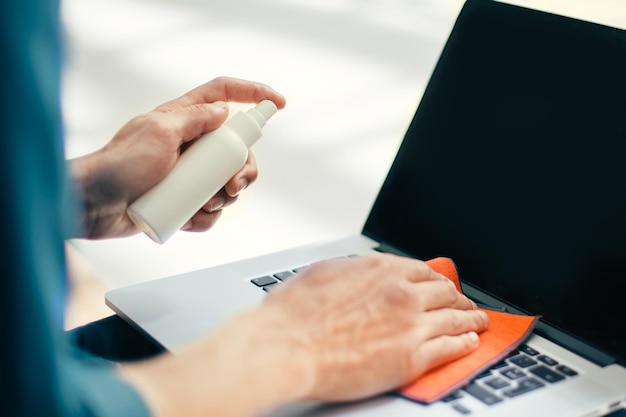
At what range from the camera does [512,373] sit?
60 centimetres

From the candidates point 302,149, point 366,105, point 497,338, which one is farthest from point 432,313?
point 366,105

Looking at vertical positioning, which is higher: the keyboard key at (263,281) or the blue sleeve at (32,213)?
the blue sleeve at (32,213)

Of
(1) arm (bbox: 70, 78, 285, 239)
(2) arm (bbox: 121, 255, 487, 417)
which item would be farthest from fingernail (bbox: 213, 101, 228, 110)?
(2) arm (bbox: 121, 255, 487, 417)

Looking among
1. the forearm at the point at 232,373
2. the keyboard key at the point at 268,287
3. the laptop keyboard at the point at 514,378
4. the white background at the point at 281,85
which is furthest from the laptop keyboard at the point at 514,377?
the white background at the point at 281,85

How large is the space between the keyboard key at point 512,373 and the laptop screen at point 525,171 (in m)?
0.09

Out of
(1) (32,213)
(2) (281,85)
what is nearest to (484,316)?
(1) (32,213)

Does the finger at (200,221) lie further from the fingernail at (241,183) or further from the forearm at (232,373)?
the forearm at (232,373)

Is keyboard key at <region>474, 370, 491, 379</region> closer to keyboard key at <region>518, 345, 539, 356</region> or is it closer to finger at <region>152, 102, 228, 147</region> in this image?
keyboard key at <region>518, 345, 539, 356</region>

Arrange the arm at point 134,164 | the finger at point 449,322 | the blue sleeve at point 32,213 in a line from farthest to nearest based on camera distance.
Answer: the arm at point 134,164
the finger at point 449,322
the blue sleeve at point 32,213

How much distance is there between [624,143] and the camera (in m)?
0.68

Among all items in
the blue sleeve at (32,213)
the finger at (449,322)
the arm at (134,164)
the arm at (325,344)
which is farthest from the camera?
the arm at (134,164)

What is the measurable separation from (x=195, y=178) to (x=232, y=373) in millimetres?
241

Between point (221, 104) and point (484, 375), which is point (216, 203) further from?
point (484, 375)

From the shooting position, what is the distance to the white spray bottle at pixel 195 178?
68cm
